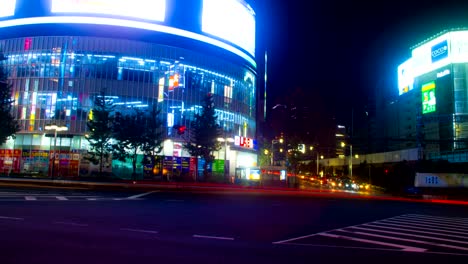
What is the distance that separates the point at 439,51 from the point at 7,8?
8146 centimetres

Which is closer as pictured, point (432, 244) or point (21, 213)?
point (432, 244)

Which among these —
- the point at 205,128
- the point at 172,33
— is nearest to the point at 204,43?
the point at 172,33

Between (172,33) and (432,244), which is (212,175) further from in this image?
(432,244)

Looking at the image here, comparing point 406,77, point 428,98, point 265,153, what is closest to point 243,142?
point 265,153

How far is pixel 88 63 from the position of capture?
55.1m

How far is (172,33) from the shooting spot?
5850 centimetres

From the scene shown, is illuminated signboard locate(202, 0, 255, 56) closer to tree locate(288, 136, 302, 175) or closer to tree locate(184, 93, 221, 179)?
tree locate(184, 93, 221, 179)

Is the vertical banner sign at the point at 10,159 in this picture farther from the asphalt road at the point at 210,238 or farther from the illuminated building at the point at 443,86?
the illuminated building at the point at 443,86

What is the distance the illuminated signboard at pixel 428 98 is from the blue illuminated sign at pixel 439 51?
11.5m

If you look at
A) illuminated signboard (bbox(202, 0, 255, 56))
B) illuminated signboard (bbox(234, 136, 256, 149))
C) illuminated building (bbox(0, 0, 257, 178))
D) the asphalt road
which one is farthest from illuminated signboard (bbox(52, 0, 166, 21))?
the asphalt road

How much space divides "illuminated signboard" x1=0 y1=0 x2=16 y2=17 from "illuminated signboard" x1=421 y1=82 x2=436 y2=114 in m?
72.6

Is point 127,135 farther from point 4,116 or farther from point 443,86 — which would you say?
point 443,86

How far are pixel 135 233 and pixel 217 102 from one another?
173ft

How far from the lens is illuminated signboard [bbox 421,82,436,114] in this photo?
6712cm
